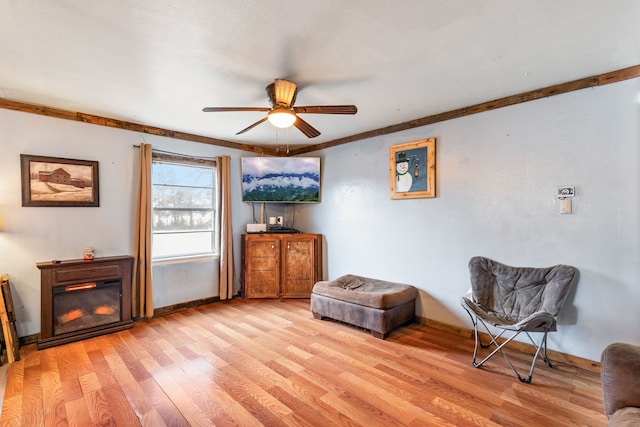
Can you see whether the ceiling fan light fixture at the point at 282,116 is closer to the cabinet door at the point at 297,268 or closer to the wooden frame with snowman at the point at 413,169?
the wooden frame with snowman at the point at 413,169

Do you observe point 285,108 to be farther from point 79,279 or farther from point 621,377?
point 79,279

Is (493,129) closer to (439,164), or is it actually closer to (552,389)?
(439,164)

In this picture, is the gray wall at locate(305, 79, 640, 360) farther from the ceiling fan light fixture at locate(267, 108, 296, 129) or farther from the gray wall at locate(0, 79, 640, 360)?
the ceiling fan light fixture at locate(267, 108, 296, 129)

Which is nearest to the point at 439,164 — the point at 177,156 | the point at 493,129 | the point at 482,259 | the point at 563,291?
the point at 493,129

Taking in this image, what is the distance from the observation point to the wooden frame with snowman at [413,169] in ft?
11.8

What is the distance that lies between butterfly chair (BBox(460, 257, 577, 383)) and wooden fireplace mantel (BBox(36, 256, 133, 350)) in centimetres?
378

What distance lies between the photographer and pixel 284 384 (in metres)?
2.35

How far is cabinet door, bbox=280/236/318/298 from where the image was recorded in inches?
189

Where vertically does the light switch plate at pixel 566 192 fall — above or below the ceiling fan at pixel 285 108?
below

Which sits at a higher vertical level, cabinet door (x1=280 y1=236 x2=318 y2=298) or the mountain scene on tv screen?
the mountain scene on tv screen

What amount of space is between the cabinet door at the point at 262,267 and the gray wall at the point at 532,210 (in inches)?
59.2

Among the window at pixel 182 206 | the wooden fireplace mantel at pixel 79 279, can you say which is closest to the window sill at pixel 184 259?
the window at pixel 182 206

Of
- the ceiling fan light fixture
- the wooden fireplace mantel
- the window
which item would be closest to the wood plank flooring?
the wooden fireplace mantel

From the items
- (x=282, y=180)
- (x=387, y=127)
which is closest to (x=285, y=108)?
(x=387, y=127)
